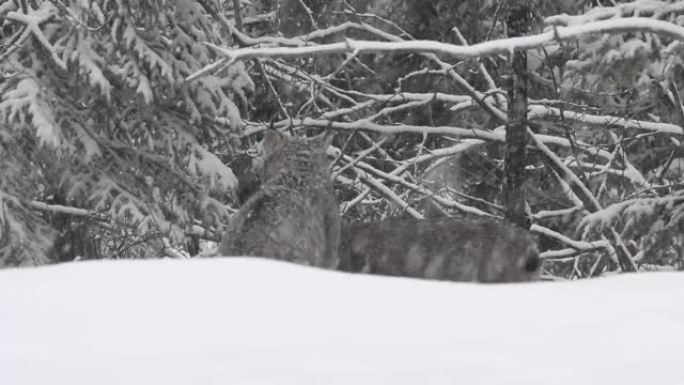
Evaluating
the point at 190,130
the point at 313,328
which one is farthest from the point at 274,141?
the point at 313,328

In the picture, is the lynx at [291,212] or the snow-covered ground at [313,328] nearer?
the snow-covered ground at [313,328]

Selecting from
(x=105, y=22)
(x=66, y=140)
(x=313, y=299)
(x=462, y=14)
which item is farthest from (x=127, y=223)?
(x=313, y=299)

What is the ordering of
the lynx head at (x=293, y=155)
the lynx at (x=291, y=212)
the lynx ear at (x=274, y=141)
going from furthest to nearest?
1. the lynx ear at (x=274, y=141)
2. the lynx head at (x=293, y=155)
3. the lynx at (x=291, y=212)

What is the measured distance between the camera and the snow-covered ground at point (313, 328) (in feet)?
9.26

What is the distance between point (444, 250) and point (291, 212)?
1276mm

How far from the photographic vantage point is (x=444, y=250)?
7750 mm

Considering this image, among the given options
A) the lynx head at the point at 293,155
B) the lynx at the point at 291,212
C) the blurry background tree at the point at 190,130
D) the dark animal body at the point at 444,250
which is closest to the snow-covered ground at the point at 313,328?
the lynx at the point at 291,212

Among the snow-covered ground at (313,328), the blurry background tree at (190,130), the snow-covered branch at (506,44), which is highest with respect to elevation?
the snow-covered branch at (506,44)

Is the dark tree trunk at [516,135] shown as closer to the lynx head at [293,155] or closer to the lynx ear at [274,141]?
the lynx head at [293,155]

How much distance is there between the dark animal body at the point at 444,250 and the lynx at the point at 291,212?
1.26 ft

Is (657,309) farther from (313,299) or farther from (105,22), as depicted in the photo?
(105,22)

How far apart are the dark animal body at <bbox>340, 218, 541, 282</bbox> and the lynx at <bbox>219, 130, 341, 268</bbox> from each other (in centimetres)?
38

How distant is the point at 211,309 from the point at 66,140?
8119mm

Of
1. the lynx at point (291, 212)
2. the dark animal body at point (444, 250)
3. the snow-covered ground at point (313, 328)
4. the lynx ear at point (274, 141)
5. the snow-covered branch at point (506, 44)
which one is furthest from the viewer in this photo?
the lynx ear at point (274, 141)
